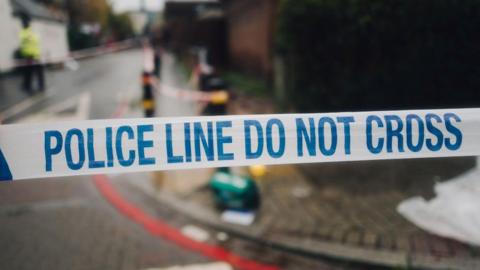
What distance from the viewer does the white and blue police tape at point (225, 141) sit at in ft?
7.53

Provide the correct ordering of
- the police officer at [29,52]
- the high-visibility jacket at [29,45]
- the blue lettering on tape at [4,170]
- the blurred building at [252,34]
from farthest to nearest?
the blurred building at [252,34], the high-visibility jacket at [29,45], the police officer at [29,52], the blue lettering on tape at [4,170]

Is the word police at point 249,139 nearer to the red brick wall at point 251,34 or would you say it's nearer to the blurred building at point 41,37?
the blurred building at point 41,37

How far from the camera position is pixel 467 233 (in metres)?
Result: 3.15

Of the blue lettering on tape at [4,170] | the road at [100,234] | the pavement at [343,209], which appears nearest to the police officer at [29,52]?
the road at [100,234]

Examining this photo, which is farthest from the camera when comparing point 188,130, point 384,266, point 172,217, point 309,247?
point 172,217

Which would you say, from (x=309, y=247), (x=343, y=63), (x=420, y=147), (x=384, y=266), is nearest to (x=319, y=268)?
(x=309, y=247)

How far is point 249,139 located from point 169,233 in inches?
87.1

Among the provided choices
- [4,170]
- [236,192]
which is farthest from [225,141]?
[236,192]

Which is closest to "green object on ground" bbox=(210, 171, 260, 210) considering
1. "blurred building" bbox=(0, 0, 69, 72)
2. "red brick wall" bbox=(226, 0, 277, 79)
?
"blurred building" bbox=(0, 0, 69, 72)

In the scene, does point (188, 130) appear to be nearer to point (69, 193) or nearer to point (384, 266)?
point (384, 266)

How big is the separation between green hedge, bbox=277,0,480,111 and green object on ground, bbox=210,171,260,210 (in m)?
2.03

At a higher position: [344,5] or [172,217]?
[344,5]

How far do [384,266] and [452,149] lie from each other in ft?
4.91

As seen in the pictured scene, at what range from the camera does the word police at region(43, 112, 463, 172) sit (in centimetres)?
231
